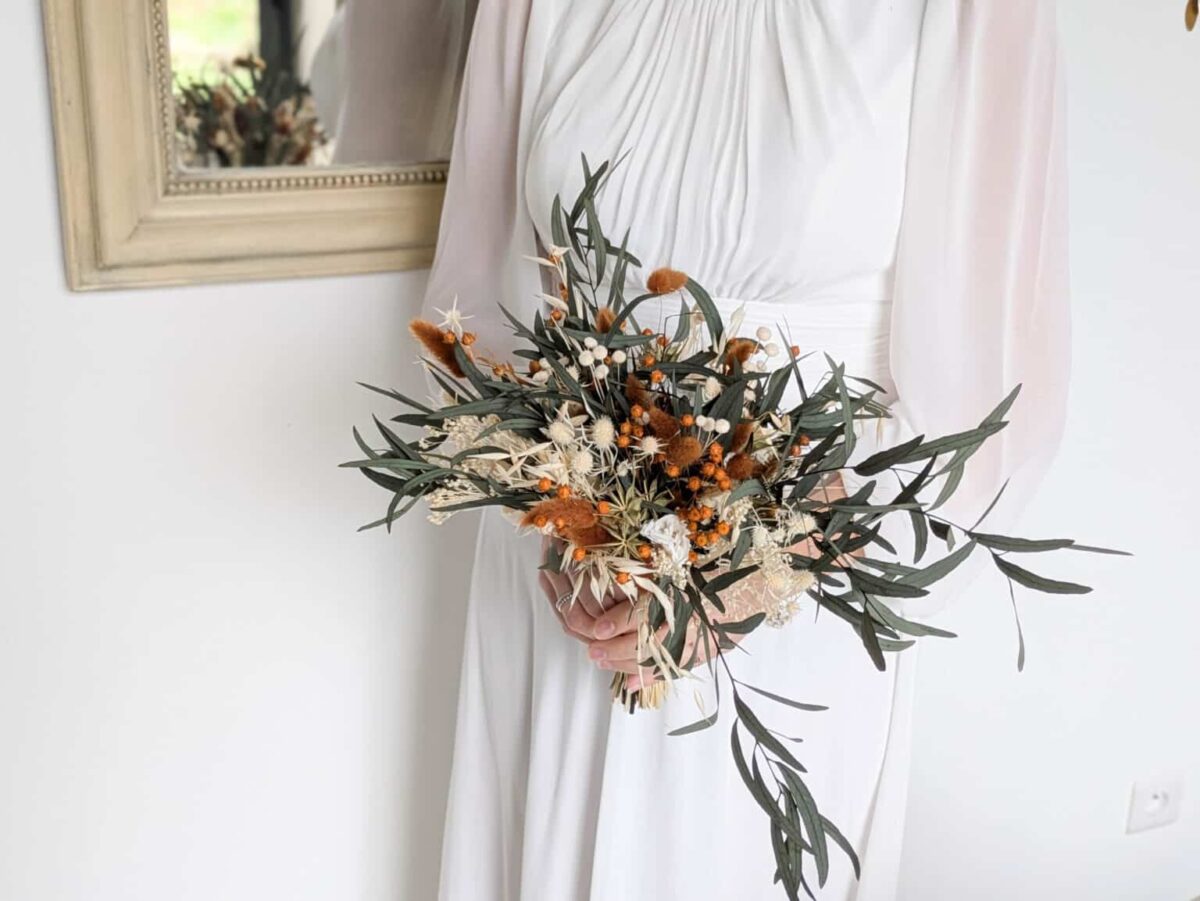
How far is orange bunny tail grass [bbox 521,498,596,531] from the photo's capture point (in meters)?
0.93

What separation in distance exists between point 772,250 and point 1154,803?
1.29 meters

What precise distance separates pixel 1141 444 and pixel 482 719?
980mm

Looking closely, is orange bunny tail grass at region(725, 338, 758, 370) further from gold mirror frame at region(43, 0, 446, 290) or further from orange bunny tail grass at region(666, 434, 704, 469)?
gold mirror frame at region(43, 0, 446, 290)

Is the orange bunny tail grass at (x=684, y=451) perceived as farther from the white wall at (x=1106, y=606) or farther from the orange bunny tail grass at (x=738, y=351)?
the white wall at (x=1106, y=606)

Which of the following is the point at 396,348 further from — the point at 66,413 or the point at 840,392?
the point at 840,392

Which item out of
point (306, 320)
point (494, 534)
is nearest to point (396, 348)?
point (306, 320)

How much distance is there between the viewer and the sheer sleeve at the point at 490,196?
132 centimetres

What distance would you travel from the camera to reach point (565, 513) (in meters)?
0.93

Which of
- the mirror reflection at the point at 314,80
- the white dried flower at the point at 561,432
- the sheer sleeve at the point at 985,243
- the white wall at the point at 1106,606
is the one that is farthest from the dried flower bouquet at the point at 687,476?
the white wall at the point at 1106,606

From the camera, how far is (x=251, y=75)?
132 centimetres

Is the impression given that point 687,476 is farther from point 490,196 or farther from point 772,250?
point 490,196

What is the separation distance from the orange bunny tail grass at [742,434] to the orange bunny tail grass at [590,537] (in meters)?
0.12

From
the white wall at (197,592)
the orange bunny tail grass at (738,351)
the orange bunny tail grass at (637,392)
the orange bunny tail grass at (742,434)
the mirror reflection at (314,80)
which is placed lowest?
the white wall at (197,592)

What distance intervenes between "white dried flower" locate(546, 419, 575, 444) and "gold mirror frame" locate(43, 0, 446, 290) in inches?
22.5
